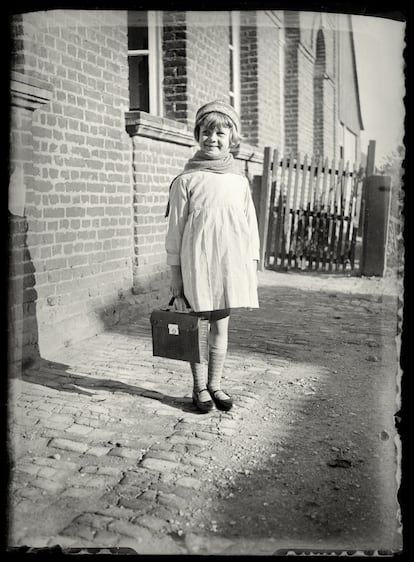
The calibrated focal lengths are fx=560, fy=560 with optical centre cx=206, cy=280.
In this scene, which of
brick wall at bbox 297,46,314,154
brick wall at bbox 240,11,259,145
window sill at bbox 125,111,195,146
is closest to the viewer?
window sill at bbox 125,111,195,146

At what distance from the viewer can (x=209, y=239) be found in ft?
10.1

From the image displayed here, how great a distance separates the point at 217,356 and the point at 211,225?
795 mm

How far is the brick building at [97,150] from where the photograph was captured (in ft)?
12.6

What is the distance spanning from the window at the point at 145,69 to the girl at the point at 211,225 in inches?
150

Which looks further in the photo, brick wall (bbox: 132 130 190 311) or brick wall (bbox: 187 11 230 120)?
brick wall (bbox: 187 11 230 120)

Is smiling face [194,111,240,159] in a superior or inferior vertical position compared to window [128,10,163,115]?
inferior

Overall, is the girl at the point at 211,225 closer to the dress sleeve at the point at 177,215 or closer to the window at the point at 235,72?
the dress sleeve at the point at 177,215

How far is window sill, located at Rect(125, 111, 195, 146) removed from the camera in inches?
211

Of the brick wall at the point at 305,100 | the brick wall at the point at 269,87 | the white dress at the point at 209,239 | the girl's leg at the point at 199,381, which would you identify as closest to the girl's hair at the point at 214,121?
the white dress at the point at 209,239

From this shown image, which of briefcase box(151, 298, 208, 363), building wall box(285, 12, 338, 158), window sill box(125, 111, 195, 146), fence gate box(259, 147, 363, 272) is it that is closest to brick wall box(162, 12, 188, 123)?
window sill box(125, 111, 195, 146)

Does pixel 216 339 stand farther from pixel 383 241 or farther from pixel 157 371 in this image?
pixel 383 241

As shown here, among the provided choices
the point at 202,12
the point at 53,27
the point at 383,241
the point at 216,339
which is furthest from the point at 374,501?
the point at 383,241

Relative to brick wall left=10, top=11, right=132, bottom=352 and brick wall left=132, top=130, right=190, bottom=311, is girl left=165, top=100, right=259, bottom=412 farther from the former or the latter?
brick wall left=132, top=130, right=190, bottom=311

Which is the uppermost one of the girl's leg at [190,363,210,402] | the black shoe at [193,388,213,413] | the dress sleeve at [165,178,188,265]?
the dress sleeve at [165,178,188,265]
